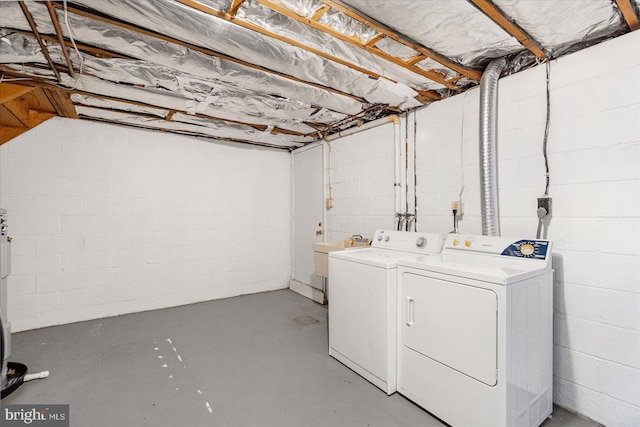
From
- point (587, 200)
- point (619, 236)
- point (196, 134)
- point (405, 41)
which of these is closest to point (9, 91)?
point (196, 134)

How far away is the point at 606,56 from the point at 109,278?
4.94m

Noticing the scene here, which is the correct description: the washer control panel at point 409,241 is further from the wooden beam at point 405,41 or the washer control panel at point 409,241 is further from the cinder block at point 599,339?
the wooden beam at point 405,41

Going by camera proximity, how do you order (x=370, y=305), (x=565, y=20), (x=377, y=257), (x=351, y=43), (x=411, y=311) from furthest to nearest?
(x=377, y=257)
(x=370, y=305)
(x=411, y=311)
(x=351, y=43)
(x=565, y=20)

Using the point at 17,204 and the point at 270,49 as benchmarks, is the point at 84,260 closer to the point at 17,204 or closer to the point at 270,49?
the point at 17,204

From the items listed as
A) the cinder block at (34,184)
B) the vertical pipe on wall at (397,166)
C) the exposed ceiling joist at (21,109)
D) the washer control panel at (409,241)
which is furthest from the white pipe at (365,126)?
the cinder block at (34,184)

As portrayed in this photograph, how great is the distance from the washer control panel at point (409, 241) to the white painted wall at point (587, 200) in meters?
0.38

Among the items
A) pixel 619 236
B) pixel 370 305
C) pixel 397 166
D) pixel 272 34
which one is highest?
pixel 272 34

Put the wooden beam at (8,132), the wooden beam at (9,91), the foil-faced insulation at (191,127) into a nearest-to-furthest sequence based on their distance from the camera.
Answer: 1. the wooden beam at (9,91)
2. the wooden beam at (8,132)
3. the foil-faced insulation at (191,127)

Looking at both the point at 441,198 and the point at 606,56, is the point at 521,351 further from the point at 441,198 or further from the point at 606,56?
the point at 606,56

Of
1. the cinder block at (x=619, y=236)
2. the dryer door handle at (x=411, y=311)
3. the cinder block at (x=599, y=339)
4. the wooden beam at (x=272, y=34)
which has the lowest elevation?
the cinder block at (x=599, y=339)

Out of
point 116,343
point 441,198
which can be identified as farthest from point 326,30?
point 116,343

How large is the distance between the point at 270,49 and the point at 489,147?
1.73 metres

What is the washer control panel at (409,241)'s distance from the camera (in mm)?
2479

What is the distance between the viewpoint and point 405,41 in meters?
1.86
